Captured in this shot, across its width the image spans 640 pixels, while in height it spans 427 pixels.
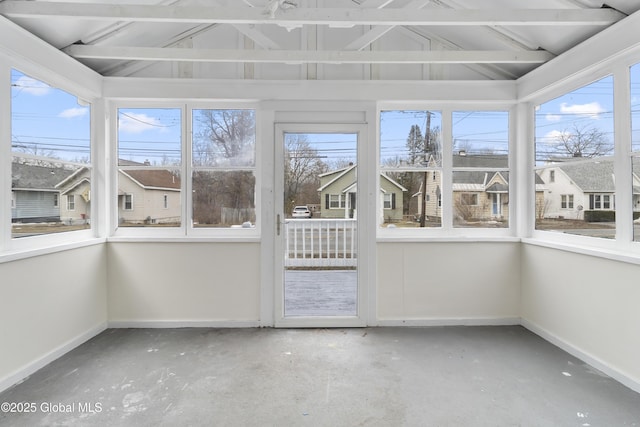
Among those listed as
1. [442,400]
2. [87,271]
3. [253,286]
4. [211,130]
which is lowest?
[442,400]

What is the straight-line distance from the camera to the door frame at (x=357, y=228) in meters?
3.48

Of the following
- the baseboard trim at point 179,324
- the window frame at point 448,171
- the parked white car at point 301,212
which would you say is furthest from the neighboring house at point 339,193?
the baseboard trim at point 179,324

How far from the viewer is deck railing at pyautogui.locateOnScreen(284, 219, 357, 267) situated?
3506 mm

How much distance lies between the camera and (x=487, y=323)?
3543 mm

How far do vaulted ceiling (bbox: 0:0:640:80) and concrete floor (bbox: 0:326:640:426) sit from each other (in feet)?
8.25

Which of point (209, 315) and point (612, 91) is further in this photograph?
point (209, 315)

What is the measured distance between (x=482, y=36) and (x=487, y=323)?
2.86 meters

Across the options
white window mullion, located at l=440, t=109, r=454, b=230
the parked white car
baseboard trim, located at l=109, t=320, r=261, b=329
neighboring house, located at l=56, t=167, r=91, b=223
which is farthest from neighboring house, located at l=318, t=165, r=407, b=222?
neighboring house, located at l=56, t=167, r=91, b=223

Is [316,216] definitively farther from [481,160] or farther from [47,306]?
[47,306]

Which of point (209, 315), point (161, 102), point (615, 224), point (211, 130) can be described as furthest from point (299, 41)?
point (615, 224)

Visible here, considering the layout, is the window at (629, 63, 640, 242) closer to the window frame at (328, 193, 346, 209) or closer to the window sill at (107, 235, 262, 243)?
the window frame at (328, 193, 346, 209)

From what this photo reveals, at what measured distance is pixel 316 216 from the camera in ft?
11.5

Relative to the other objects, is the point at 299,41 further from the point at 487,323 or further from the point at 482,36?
the point at 487,323

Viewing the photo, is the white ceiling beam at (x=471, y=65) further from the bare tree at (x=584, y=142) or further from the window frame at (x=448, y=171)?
the bare tree at (x=584, y=142)
